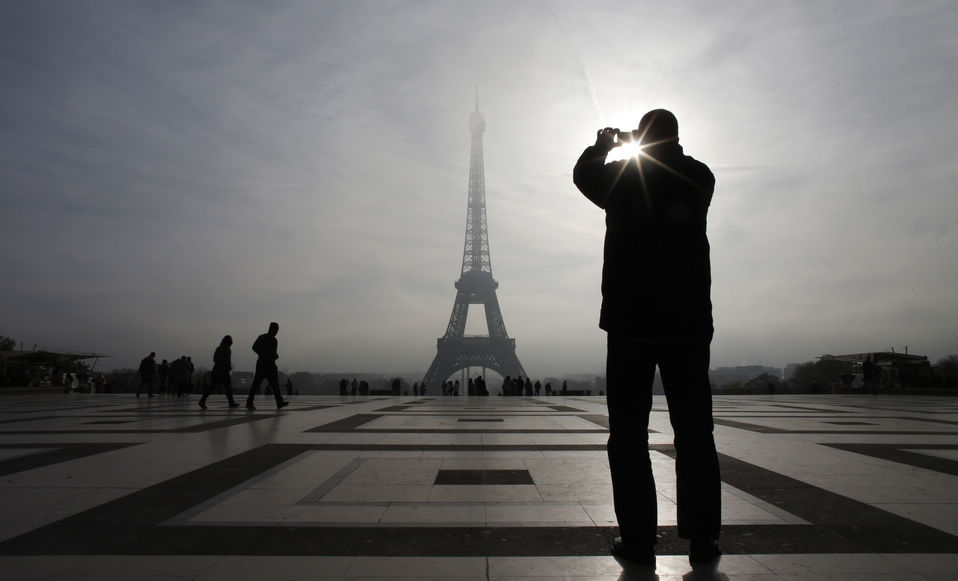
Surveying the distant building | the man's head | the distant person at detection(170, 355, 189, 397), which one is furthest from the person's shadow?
the distant building

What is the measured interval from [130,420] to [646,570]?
324 inches

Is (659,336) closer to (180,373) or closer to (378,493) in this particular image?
(378,493)

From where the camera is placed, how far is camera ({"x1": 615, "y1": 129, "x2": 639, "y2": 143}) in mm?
2637

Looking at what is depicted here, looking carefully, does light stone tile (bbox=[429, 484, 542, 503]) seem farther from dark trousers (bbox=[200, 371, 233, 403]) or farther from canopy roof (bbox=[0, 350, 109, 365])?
canopy roof (bbox=[0, 350, 109, 365])

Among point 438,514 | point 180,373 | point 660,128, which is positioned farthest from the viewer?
point 180,373

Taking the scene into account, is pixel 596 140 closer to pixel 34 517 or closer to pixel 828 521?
pixel 828 521

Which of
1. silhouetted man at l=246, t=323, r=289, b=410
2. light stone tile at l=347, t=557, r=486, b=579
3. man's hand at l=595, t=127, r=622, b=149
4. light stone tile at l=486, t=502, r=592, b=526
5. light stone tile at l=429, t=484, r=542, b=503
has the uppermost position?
man's hand at l=595, t=127, r=622, b=149

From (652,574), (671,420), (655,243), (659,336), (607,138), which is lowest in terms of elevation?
(652,574)

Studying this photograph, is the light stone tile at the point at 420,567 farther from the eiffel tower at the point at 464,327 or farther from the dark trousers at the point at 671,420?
the eiffel tower at the point at 464,327

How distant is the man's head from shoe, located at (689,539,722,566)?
1750 millimetres

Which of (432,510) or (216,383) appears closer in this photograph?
(432,510)

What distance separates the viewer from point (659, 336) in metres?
2.29

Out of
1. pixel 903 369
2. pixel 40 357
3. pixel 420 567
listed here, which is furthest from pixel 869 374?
pixel 40 357

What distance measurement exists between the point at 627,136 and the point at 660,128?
0.52 ft
